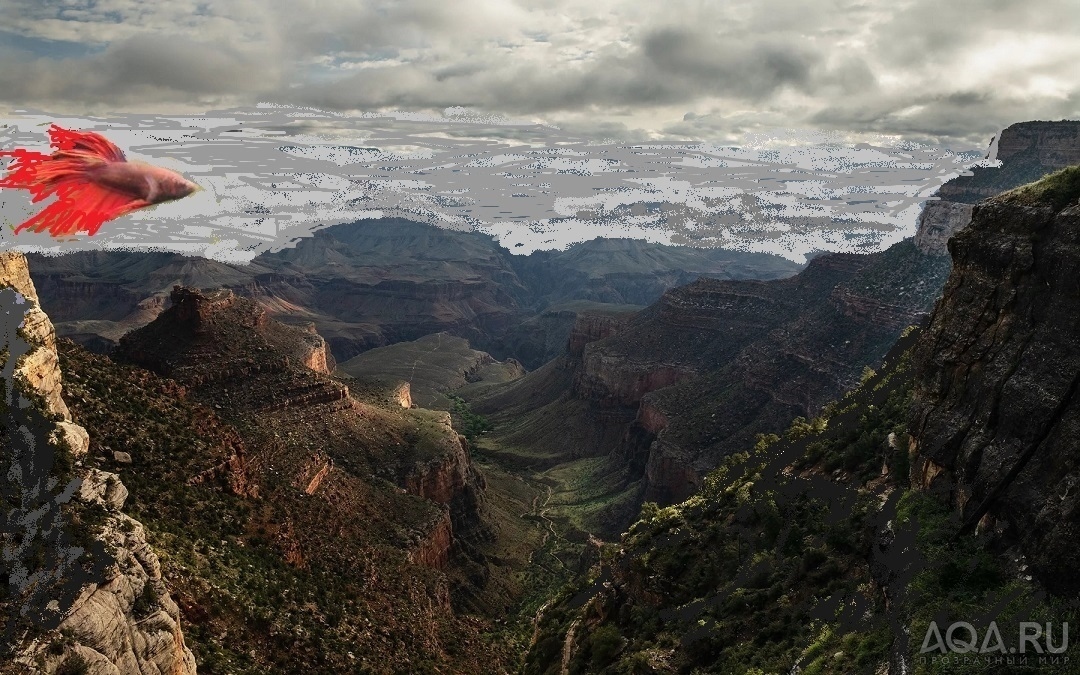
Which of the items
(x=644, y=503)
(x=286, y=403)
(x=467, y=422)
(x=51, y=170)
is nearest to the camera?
(x=51, y=170)

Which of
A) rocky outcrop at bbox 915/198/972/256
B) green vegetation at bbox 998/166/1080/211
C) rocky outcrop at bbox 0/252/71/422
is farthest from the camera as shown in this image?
rocky outcrop at bbox 915/198/972/256

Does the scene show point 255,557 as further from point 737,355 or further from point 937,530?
point 737,355

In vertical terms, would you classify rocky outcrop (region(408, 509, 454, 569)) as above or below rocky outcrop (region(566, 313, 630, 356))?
above

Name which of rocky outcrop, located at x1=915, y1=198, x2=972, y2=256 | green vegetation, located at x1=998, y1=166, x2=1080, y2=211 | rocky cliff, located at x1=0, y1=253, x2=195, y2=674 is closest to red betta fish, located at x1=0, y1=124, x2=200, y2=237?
rocky cliff, located at x1=0, y1=253, x2=195, y2=674

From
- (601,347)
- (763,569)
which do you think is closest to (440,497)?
(763,569)

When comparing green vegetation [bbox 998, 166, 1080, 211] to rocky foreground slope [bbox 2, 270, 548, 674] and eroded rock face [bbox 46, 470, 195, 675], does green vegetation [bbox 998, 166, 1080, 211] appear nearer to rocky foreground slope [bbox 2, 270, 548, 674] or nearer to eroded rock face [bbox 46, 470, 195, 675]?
eroded rock face [bbox 46, 470, 195, 675]

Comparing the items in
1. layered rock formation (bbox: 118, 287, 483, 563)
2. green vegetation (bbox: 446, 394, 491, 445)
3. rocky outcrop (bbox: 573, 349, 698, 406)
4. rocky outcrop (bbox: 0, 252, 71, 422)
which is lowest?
green vegetation (bbox: 446, 394, 491, 445)

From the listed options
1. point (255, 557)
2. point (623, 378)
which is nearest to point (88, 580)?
point (255, 557)
